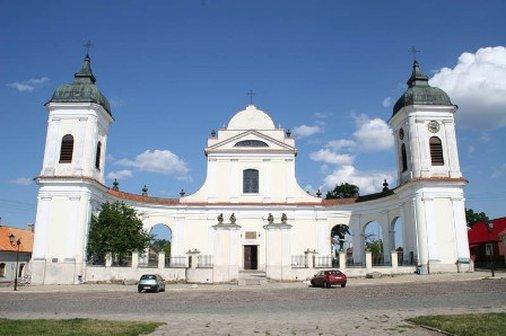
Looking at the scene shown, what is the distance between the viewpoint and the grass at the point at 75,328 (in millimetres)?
9273

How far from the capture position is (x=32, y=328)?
981cm

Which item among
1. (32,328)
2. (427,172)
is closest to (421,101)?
(427,172)

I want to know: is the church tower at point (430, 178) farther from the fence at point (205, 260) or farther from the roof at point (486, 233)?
the roof at point (486, 233)

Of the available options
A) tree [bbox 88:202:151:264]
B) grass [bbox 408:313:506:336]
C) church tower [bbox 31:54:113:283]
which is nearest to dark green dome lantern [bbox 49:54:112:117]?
church tower [bbox 31:54:113:283]

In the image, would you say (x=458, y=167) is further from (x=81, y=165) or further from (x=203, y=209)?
(x=81, y=165)

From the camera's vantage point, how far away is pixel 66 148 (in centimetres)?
3291

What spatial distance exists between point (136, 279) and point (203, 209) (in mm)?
12042

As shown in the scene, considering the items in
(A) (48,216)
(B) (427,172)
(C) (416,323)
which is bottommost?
(C) (416,323)

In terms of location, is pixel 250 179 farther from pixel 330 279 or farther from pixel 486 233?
pixel 486 233

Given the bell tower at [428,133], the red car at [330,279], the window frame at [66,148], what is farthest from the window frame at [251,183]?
the red car at [330,279]

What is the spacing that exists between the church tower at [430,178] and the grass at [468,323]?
71.1ft

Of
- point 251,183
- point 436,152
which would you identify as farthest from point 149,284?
point 436,152

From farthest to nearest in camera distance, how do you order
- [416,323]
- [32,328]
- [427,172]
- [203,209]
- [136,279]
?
[203,209]
[427,172]
[136,279]
[416,323]
[32,328]

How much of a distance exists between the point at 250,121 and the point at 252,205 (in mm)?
8623
